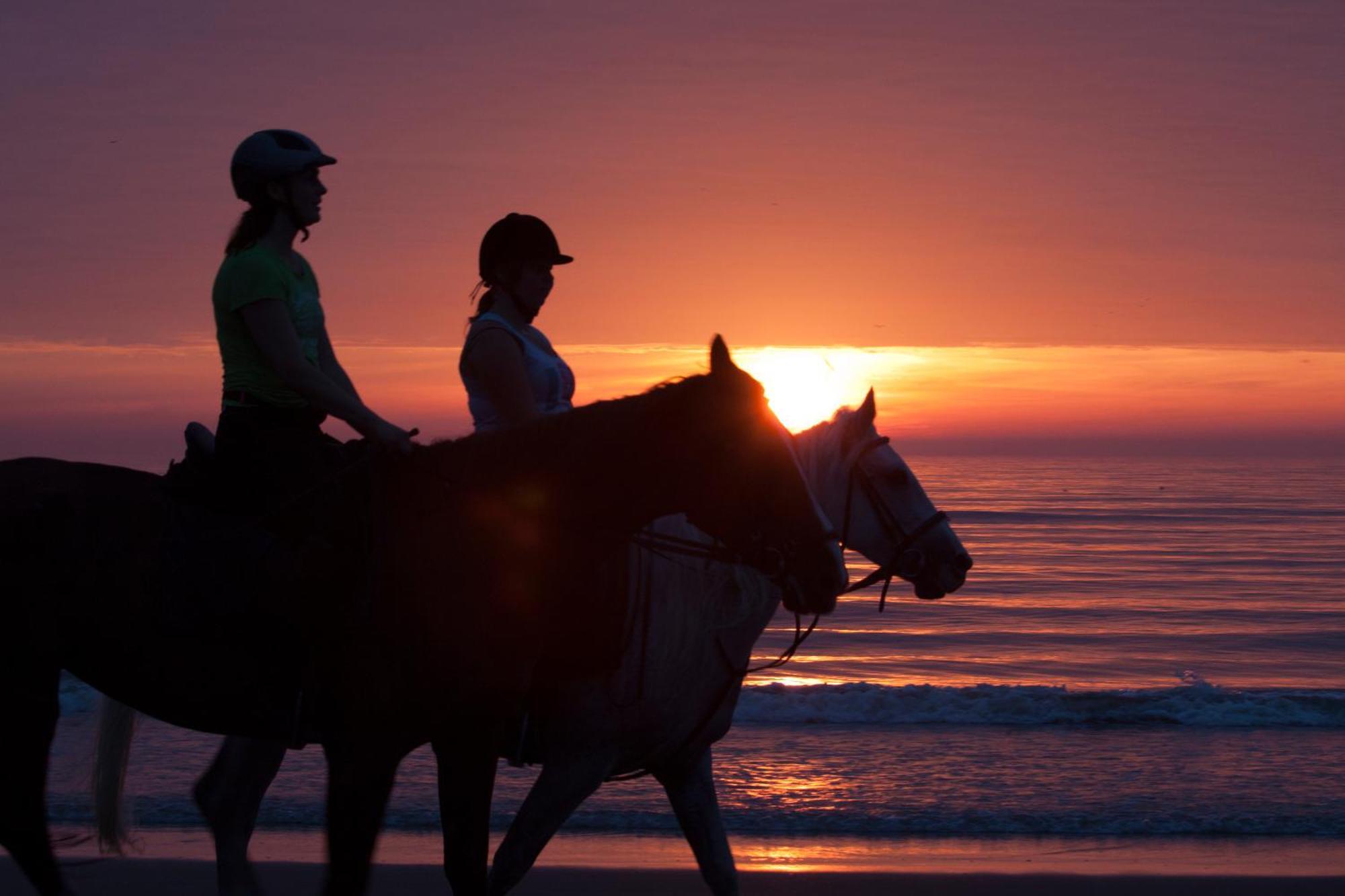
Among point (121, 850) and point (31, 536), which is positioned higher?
point (31, 536)

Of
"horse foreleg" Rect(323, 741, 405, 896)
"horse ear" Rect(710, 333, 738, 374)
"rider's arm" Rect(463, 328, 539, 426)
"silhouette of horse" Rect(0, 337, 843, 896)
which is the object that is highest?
"horse ear" Rect(710, 333, 738, 374)

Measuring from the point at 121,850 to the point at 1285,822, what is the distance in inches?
264

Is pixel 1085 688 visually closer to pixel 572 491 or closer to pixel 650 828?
pixel 650 828

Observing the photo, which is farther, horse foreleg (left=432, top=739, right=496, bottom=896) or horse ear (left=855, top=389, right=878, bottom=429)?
horse ear (left=855, top=389, right=878, bottom=429)

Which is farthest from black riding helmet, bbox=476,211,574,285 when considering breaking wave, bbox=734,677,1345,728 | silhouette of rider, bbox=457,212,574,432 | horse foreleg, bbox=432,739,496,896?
breaking wave, bbox=734,677,1345,728

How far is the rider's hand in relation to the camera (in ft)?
11.8

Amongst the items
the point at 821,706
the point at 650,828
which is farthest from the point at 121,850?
the point at 821,706

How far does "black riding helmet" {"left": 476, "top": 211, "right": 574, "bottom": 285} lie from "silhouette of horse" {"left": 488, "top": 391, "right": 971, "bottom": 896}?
1.10 m

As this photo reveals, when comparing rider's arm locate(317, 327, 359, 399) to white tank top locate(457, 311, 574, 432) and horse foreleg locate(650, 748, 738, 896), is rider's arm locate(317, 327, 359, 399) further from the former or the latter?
horse foreleg locate(650, 748, 738, 896)

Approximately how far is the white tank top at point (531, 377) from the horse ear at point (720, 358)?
114 centimetres

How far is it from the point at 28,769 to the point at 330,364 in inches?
57.3

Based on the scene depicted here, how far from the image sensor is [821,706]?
1248 centimetres

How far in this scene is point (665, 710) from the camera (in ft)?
14.6

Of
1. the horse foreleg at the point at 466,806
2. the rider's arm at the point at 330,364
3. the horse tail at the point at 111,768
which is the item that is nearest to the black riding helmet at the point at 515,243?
the rider's arm at the point at 330,364
